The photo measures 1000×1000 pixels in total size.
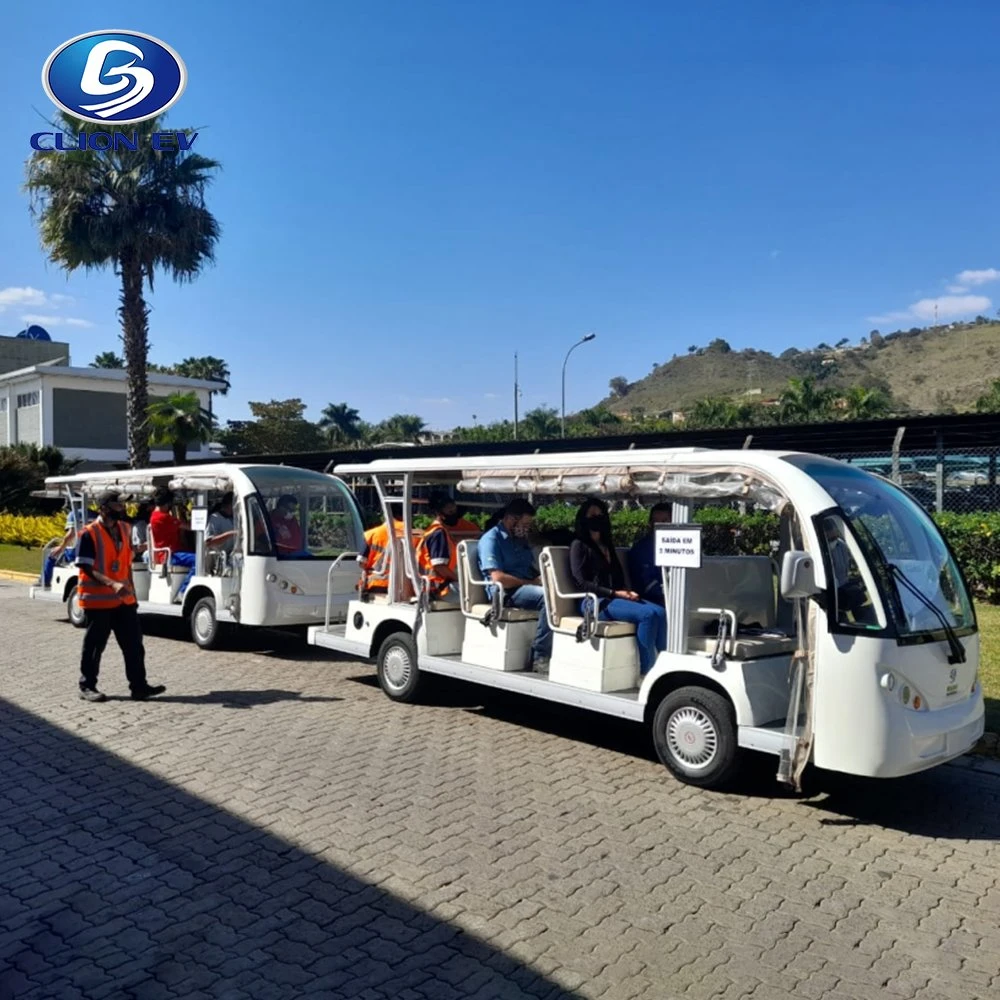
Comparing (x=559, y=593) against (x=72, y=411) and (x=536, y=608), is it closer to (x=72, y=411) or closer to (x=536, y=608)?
(x=536, y=608)

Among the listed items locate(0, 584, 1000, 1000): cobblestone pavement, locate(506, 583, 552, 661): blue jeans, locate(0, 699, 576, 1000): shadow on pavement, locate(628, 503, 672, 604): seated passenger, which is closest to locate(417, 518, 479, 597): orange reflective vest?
locate(506, 583, 552, 661): blue jeans

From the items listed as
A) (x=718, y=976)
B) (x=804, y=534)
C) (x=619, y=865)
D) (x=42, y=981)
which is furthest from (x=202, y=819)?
(x=804, y=534)

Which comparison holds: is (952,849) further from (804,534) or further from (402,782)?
(402,782)

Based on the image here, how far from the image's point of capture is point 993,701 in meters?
7.75

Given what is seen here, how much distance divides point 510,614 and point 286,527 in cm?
419

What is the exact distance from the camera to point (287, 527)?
1088 centimetres

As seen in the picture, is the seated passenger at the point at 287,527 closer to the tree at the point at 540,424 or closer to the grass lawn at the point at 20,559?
the grass lawn at the point at 20,559

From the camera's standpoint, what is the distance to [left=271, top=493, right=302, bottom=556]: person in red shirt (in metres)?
10.7

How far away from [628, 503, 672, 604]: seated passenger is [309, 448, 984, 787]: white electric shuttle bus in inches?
17.7

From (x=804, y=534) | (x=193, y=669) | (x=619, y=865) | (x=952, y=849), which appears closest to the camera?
(x=619, y=865)

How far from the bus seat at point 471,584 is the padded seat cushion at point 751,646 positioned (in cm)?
177

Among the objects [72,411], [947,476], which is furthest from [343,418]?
[947,476]

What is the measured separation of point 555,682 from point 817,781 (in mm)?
1921

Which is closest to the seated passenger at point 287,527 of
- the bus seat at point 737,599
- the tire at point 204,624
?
the tire at point 204,624
